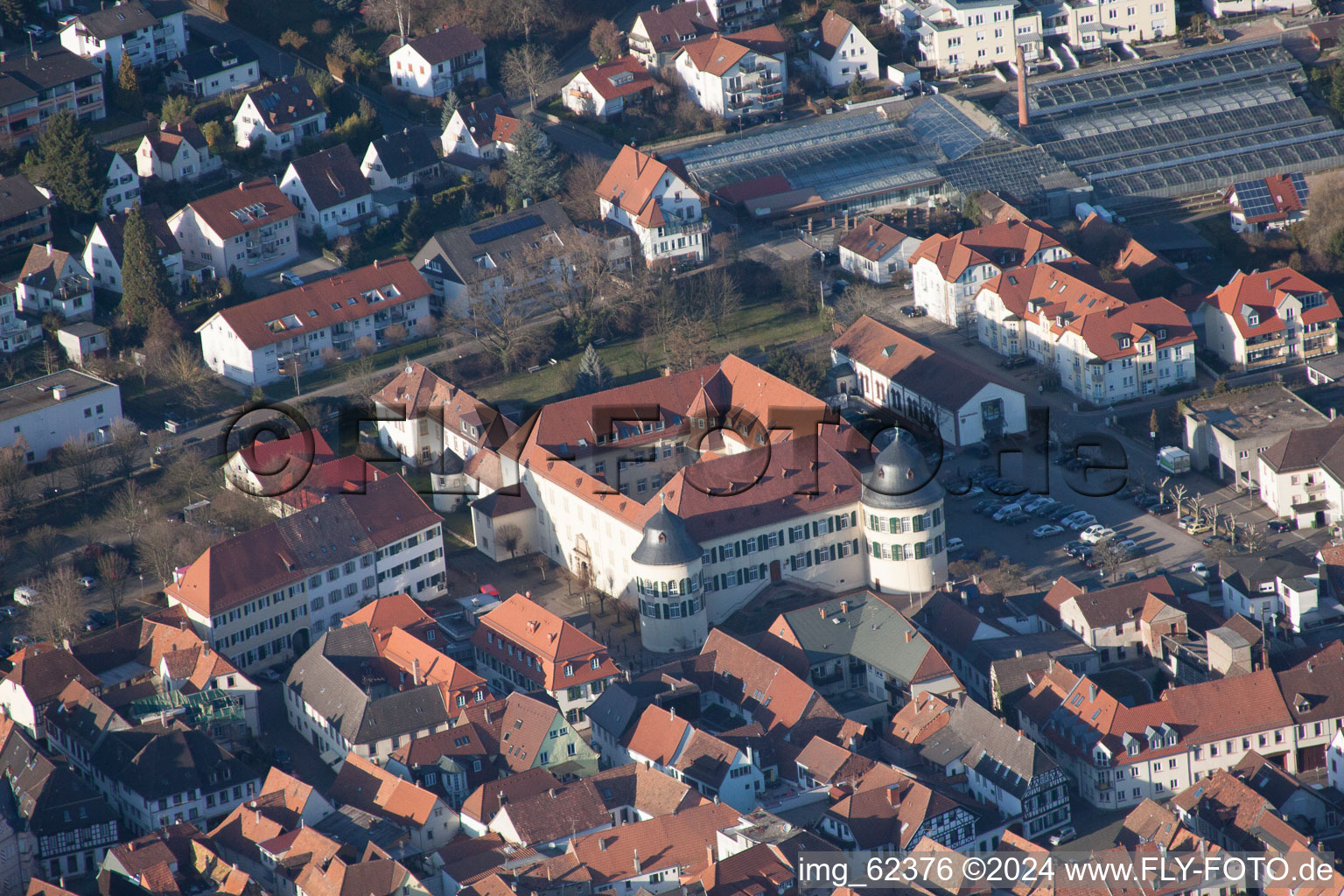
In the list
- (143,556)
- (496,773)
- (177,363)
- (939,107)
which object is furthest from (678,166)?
(496,773)

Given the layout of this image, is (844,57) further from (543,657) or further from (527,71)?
(543,657)

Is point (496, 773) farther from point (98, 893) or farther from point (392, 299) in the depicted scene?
point (392, 299)

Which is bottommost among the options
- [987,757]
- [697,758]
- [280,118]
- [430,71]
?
[987,757]

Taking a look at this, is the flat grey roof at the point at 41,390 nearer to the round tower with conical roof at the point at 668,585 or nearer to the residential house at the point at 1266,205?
the round tower with conical roof at the point at 668,585

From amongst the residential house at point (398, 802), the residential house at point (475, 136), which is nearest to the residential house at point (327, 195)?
the residential house at point (475, 136)

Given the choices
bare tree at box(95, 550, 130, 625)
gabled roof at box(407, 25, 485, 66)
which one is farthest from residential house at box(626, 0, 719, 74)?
bare tree at box(95, 550, 130, 625)

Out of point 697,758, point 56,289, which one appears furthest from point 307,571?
point 56,289
